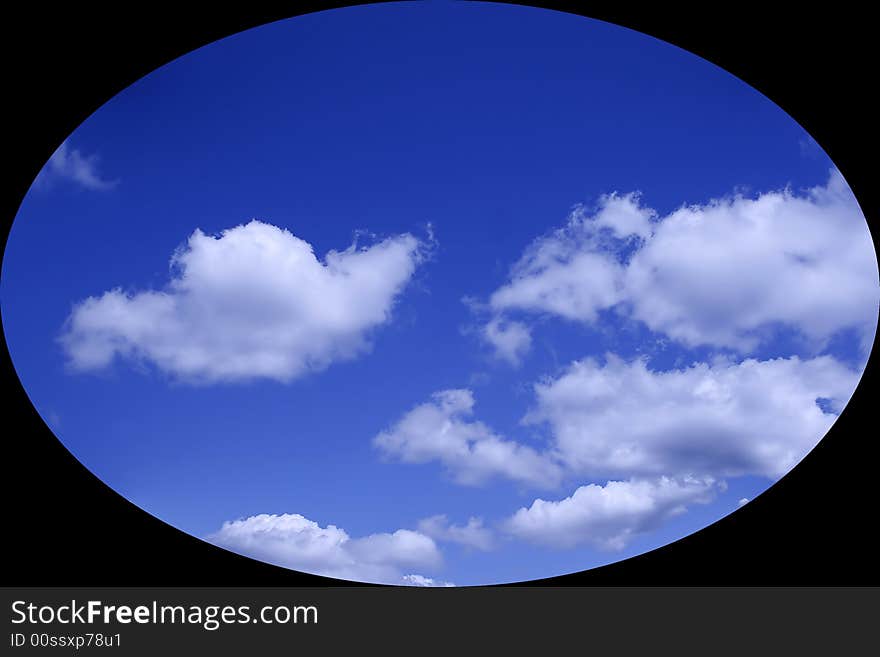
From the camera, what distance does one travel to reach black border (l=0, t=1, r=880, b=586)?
37.8 feet

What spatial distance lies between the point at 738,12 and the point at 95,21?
33.8ft

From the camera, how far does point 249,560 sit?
13.5 metres

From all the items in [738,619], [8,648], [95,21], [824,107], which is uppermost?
[95,21]

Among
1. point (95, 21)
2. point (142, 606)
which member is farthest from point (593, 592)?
point (95, 21)

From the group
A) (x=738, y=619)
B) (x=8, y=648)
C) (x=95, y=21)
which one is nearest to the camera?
(x=95, y=21)

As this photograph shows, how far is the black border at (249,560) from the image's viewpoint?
11.5 m

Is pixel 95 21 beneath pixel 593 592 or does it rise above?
above

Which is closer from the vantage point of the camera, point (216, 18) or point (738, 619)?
point (216, 18)

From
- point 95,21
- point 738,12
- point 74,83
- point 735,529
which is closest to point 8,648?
point 74,83

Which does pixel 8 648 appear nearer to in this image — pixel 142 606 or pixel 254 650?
pixel 142 606

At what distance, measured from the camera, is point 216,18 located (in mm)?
11641

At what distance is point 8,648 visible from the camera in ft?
43.0

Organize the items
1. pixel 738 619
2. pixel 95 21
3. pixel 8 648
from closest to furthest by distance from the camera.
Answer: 1. pixel 95 21
2. pixel 8 648
3. pixel 738 619

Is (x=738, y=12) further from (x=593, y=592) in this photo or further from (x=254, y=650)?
(x=254, y=650)
